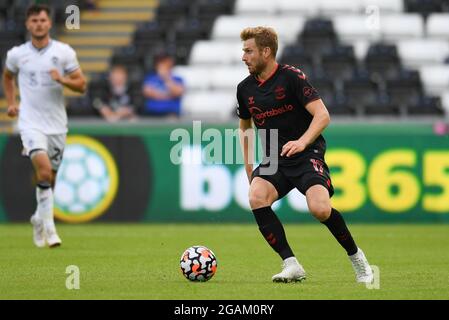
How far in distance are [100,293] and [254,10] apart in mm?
15956

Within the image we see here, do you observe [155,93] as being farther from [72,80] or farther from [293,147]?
[293,147]

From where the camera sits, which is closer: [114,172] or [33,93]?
[33,93]

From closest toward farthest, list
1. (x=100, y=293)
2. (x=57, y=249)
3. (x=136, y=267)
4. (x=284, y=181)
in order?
(x=100, y=293)
(x=284, y=181)
(x=136, y=267)
(x=57, y=249)

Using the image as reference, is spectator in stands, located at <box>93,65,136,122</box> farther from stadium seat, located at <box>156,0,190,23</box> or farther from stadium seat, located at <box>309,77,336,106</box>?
stadium seat, located at <box>156,0,190,23</box>

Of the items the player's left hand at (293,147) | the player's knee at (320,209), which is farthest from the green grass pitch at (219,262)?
the player's left hand at (293,147)

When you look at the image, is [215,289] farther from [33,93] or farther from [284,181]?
[33,93]

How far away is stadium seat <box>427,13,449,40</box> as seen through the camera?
2325 centimetres

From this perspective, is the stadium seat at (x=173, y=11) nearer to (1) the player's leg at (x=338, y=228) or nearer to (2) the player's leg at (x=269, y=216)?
(2) the player's leg at (x=269, y=216)

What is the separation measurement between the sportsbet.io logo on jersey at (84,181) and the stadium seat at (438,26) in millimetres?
7802

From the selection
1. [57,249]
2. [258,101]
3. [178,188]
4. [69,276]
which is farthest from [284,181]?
[178,188]

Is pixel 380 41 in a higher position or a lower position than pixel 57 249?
higher

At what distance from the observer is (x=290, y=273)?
991 cm

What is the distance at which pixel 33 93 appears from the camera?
14266 mm

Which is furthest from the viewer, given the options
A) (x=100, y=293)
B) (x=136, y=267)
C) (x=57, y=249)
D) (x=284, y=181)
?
(x=57, y=249)
